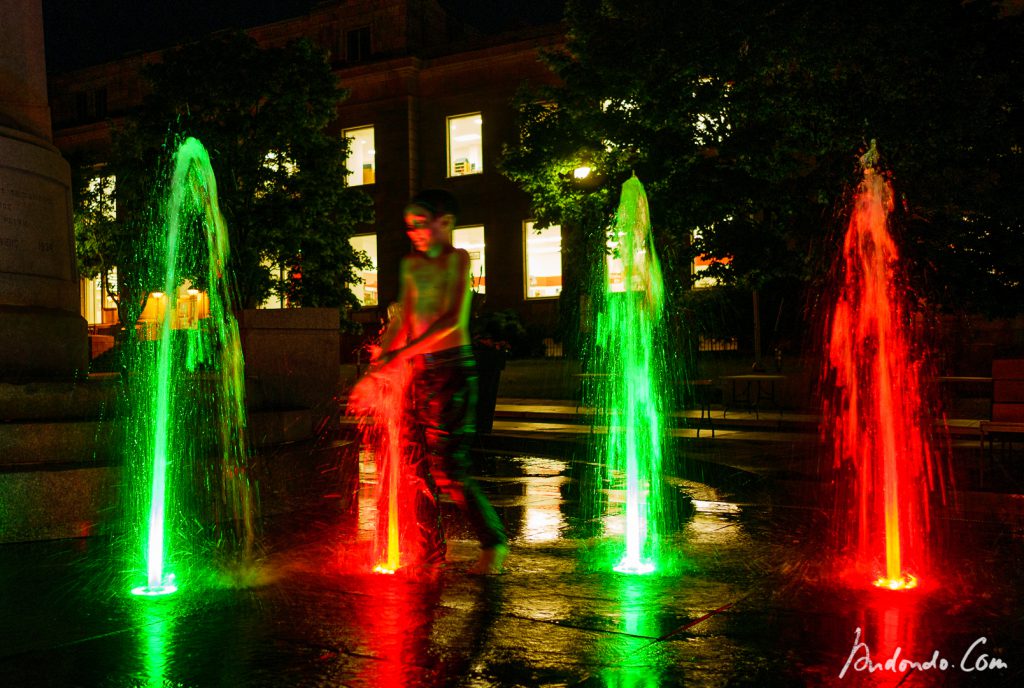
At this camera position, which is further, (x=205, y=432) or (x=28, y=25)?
(x=28, y=25)

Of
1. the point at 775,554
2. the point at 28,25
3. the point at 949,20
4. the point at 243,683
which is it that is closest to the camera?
the point at 243,683

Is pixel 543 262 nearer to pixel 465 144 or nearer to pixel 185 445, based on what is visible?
pixel 465 144

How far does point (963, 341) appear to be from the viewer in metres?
22.3

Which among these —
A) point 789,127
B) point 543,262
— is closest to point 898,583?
point 789,127

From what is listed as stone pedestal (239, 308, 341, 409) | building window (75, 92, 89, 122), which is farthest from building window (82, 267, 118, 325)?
stone pedestal (239, 308, 341, 409)

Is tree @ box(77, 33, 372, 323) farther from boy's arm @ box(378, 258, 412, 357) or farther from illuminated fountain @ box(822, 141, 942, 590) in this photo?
boy's arm @ box(378, 258, 412, 357)

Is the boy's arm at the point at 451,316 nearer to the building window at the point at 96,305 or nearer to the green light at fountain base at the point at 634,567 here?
the green light at fountain base at the point at 634,567

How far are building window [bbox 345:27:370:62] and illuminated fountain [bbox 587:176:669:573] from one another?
49.8 feet

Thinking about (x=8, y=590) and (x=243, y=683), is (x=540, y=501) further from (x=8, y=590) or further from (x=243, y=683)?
(x=243, y=683)

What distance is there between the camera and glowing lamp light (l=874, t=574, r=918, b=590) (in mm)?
5422

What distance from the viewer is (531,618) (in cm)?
483

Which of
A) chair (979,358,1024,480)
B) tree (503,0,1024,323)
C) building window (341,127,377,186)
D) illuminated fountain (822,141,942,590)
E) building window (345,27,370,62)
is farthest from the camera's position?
building window (345,27,370,62)

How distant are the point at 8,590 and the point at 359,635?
2.21m

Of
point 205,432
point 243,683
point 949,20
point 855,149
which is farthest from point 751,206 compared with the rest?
point 243,683
